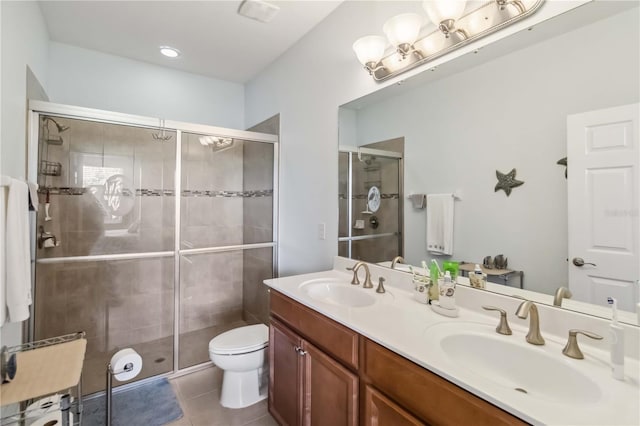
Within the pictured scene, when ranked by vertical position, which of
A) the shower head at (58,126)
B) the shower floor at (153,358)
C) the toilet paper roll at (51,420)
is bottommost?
the shower floor at (153,358)

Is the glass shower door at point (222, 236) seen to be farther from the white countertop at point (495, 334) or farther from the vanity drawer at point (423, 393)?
the vanity drawer at point (423, 393)

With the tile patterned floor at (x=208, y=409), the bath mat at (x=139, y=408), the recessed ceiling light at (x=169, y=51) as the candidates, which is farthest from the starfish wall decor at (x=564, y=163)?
the recessed ceiling light at (x=169, y=51)

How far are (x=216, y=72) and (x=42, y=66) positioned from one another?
1351mm

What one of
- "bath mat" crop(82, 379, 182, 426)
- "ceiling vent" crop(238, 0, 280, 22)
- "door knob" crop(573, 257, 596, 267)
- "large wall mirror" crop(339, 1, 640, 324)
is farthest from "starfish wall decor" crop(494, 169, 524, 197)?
"bath mat" crop(82, 379, 182, 426)

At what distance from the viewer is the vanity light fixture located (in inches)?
46.5

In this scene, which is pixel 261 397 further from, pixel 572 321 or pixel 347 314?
pixel 572 321

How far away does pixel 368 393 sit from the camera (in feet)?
3.52

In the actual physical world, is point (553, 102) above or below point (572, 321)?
above

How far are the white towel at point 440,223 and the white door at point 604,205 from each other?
1.52 feet

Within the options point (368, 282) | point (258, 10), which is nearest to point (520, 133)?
point (368, 282)

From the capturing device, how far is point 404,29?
1426mm

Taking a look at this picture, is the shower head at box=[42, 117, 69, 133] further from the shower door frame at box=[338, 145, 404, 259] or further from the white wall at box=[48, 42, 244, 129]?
the shower door frame at box=[338, 145, 404, 259]

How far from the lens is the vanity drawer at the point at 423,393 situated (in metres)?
0.73

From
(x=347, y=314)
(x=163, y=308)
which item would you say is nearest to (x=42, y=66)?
(x=163, y=308)
